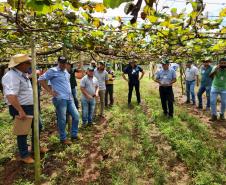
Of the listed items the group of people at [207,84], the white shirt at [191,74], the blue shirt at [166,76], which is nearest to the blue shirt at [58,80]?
the group of people at [207,84]

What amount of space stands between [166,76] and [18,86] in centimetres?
506

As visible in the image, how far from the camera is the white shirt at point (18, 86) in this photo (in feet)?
16.5

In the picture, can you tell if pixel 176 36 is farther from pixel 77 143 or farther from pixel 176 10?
pixel 77 143

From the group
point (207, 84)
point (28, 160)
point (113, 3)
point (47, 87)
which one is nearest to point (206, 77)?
point (207, 84)

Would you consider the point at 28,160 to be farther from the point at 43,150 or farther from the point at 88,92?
the point at 88,92

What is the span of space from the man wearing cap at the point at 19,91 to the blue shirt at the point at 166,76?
4.77m

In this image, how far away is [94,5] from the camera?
297 centimetres

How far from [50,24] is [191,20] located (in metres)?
2.15

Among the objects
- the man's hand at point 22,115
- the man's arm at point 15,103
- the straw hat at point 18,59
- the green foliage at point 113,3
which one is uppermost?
the green foliage at point 113,3

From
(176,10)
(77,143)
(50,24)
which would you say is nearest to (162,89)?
(77,143)

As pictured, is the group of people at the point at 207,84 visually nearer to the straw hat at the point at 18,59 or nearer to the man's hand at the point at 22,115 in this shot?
the straw hat at the point at 18,59

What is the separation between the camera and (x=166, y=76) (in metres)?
9.16

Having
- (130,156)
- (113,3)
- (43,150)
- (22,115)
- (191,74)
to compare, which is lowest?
(130,156)

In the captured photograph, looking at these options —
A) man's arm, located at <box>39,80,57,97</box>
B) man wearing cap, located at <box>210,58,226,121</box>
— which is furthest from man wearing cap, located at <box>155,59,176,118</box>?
man's arm, located at <box>39,80,57,97</box>
